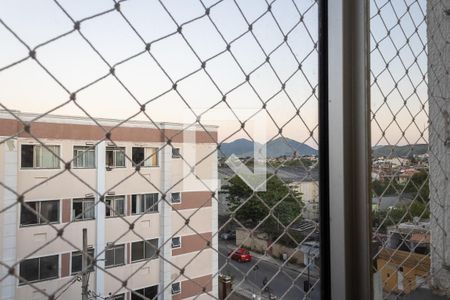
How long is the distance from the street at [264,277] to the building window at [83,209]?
0.26m

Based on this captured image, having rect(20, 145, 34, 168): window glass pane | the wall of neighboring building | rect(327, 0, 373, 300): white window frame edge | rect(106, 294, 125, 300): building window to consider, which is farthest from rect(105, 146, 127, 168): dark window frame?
the wall of neighboring building

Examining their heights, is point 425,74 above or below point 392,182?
above

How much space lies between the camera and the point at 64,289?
51cm

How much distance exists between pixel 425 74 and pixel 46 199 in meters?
1.07

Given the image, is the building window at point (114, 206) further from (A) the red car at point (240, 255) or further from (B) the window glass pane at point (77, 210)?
(A) the red car at point (240, 255)

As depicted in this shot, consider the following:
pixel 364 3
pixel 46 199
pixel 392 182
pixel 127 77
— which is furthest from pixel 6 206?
pixel 392 182

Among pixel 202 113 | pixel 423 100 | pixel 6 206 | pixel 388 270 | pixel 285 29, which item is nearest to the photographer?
pixel 6 206

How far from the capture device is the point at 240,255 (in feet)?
2.34

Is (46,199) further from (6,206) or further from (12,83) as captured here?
(12,83)

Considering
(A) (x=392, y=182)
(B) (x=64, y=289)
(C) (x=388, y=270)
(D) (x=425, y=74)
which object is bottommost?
(C) (x=388, y=270)

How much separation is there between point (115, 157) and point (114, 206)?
0.08 meters

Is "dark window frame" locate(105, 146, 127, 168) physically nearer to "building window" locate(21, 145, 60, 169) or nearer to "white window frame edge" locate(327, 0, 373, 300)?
"building window" locate(21, 145, 60, 169)

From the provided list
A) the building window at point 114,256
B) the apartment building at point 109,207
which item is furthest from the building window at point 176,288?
the building window at point 114,256

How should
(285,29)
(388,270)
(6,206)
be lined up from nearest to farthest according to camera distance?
(6,206), (285,29), (388,270)
